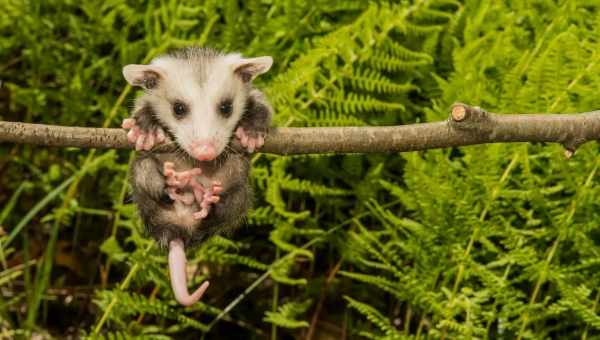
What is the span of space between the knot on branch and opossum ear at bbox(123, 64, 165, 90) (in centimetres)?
96

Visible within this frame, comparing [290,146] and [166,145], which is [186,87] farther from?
[290,146]

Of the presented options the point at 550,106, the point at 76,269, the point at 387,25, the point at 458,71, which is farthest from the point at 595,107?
the point at 76,269

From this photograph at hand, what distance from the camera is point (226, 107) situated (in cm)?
267

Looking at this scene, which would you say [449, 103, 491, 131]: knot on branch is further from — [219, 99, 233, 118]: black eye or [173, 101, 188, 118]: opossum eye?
[173, 101, 188, 118]: opossum eye

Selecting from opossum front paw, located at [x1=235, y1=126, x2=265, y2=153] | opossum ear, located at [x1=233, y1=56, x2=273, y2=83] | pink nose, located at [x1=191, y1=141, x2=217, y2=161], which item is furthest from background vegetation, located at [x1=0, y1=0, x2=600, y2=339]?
pink nose, located at [x1=191, y1=141, x2=217, y2=161]

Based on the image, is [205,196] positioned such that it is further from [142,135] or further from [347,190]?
[347,190]

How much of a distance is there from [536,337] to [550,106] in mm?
941

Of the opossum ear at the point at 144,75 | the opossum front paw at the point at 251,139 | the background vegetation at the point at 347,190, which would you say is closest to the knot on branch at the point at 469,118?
the opossum front paw at the point at 251,139

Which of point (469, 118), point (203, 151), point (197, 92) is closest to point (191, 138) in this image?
point (203, 151)

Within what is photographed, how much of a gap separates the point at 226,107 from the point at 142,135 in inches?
11.4

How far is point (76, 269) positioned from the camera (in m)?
4.77

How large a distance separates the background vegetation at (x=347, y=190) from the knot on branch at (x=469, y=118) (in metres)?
1.15

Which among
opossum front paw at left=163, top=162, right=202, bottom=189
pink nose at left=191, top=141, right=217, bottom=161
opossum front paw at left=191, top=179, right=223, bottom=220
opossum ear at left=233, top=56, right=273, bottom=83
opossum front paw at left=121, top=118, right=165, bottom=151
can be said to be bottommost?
opossum front paw at left=191, top=179, right=223, bottom=220

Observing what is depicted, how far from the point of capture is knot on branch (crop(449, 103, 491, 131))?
89.1 inches
